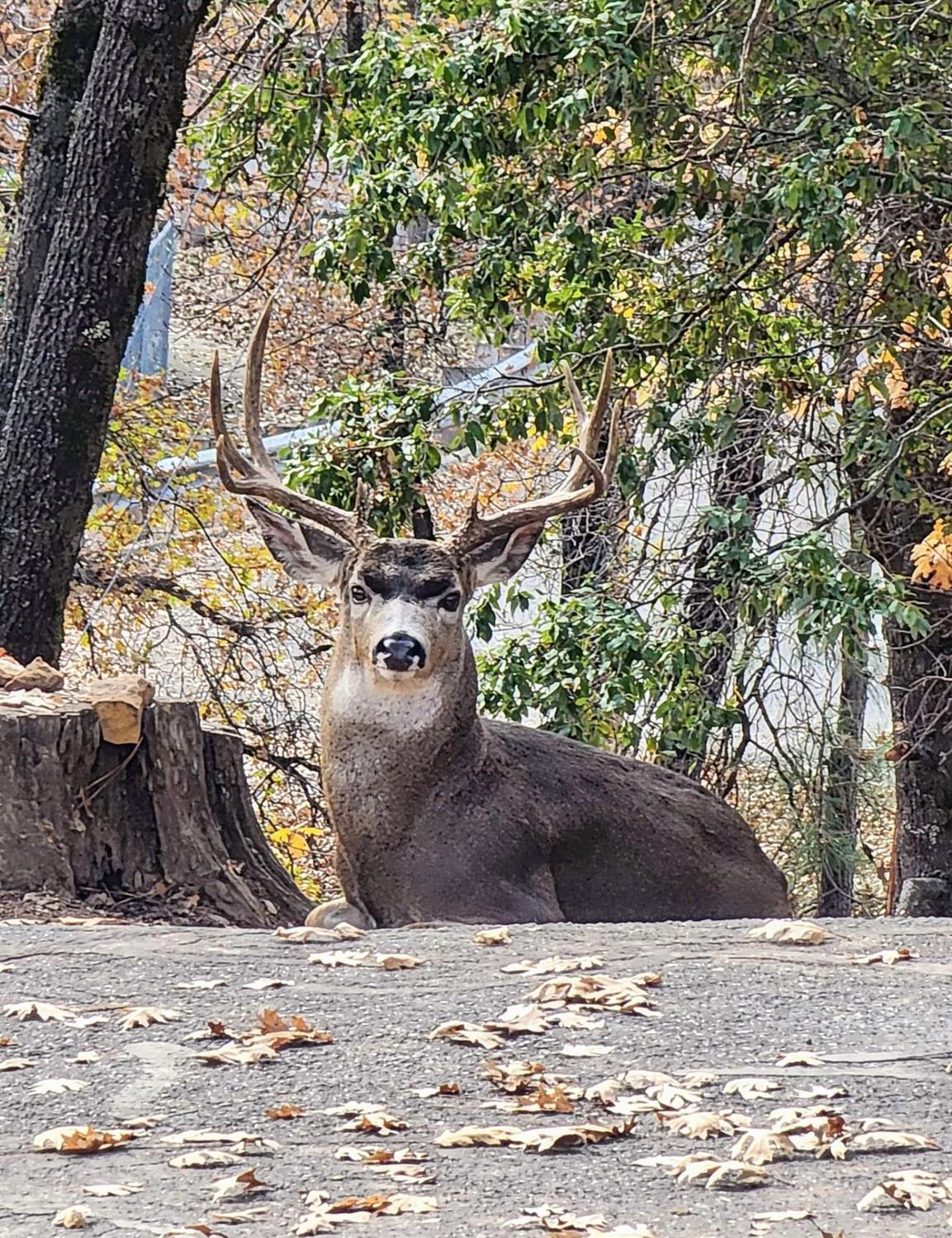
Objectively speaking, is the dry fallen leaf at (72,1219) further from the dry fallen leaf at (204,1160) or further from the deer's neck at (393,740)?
the deer's neck at (393,740)

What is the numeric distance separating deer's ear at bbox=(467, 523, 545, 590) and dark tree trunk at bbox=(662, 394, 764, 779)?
1698 mm

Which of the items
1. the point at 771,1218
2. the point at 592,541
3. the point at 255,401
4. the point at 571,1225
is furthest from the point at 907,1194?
the point at 592,541

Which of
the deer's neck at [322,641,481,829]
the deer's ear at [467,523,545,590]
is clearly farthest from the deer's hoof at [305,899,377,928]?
the deer's ear at [467,523,545,590]

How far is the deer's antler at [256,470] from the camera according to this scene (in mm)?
8188

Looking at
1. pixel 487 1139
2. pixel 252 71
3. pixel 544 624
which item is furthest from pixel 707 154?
pixel 487 1139

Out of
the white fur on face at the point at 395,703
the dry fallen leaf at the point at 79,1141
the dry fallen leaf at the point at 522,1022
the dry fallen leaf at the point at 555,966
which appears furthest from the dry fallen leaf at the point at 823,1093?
the white fur on face at the point at 395,703

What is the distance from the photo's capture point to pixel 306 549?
8.17m

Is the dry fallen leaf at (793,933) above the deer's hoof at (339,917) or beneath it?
above

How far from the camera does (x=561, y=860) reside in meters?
7.96

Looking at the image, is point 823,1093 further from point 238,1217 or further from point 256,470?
point 256,470

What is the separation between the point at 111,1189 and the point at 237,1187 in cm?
26

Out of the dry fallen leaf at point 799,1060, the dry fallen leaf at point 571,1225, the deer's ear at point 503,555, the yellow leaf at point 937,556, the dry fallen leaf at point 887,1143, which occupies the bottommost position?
the dry fallen leaf at point 571,1225

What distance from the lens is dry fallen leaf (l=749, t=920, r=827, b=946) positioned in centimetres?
641

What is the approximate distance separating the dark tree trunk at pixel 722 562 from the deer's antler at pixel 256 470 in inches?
89.8
